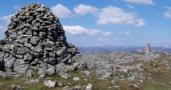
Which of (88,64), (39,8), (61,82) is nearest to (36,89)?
(61,82)

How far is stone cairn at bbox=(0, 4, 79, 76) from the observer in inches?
2141

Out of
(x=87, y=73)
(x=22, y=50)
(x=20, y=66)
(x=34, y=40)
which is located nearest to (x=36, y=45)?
(x=34, y=40)

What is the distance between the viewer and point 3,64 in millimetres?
54906

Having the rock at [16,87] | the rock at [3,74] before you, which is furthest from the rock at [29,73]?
the rock at [16,87]

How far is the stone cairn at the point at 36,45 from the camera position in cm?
5438

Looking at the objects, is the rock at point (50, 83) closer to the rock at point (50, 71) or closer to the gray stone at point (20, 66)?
the rock at point (50, 71)

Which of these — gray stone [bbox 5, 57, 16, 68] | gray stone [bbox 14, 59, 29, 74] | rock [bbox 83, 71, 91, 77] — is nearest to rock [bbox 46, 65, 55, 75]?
gray stone [bbox 14, 59, 29, 74]

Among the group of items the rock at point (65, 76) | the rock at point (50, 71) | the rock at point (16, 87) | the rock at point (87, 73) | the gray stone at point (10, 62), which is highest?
Result: the gray stone at point (10, 62)

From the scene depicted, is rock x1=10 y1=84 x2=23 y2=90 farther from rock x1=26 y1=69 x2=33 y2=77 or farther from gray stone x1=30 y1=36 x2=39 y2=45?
gray stone x1=30 y1=36 x2=39 y2=45

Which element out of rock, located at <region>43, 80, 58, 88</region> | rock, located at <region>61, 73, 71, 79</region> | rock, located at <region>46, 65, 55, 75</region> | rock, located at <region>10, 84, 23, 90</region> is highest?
rock, located at <region>46, 65, 55, 75</region>

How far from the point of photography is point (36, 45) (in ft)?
183

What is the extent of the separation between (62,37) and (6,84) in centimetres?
1504

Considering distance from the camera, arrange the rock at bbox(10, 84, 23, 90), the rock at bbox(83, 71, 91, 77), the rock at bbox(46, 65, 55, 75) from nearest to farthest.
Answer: the rock at bbox(10, 84, 23, 90) → the rock at bbox(46, 65, 55, 75) → the rock at bbox(83, 71, 91, 77)

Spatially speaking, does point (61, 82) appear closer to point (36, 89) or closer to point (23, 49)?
point (36, 89)
